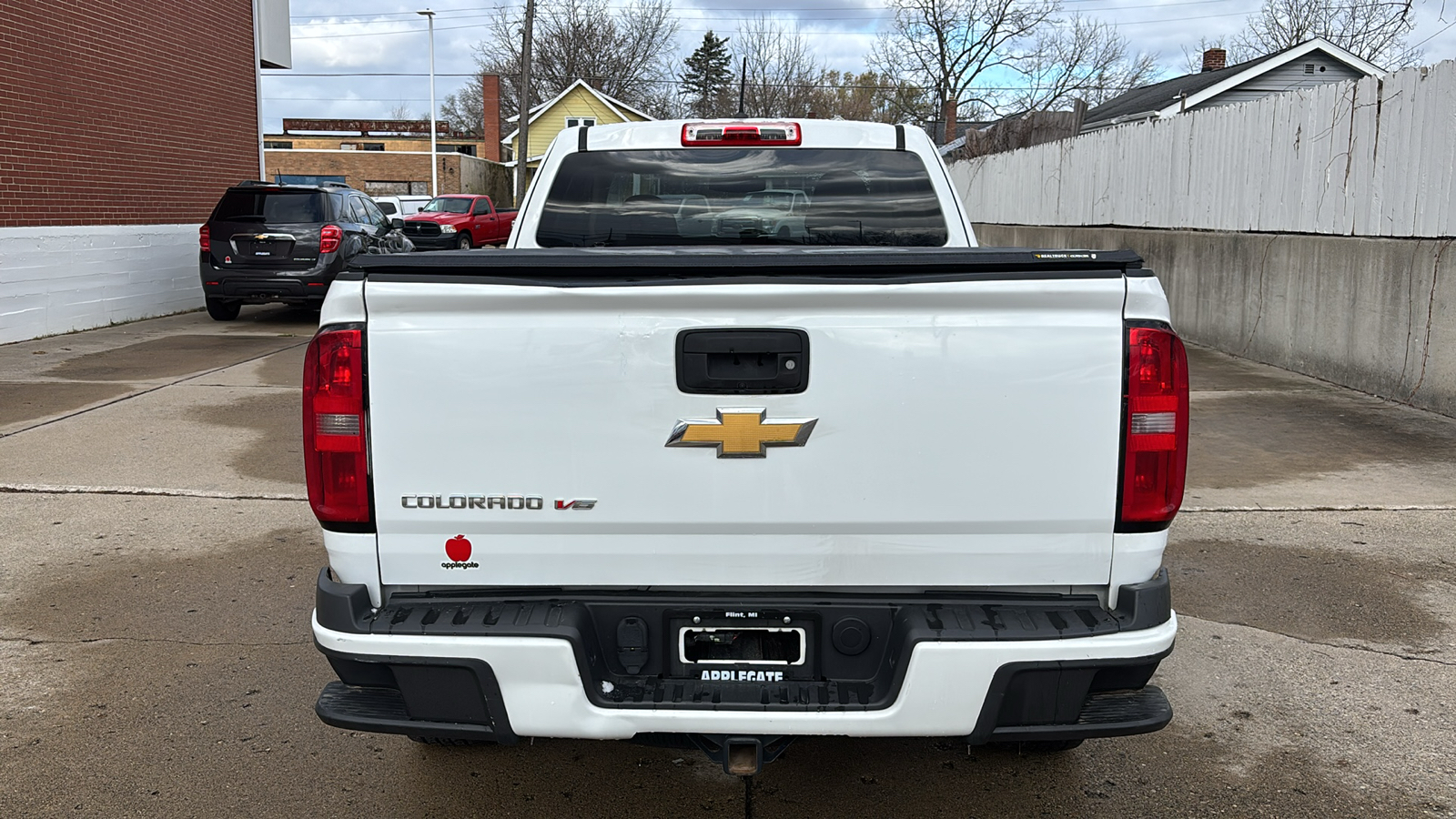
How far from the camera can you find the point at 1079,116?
63.3 ft

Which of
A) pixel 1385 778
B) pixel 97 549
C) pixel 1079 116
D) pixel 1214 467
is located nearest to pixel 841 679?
pixel 1385 778

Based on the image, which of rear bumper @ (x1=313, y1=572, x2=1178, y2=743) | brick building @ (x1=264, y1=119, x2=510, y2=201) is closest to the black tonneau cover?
rear bumper @ (x1=313, y1=572, x2=1178, y2=743)

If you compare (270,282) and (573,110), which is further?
(573,110)

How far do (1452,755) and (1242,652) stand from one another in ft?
2.96

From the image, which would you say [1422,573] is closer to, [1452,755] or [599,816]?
[1452,755]

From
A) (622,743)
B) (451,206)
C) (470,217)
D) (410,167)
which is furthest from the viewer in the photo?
(410,167)

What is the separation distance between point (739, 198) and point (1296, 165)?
8006 mm

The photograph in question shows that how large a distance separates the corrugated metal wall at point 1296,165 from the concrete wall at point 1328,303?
0.19 metres

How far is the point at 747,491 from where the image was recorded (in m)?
2.71

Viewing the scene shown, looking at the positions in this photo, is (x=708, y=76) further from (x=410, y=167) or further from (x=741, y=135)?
(x=741, y=135)

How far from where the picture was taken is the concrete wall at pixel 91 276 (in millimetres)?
12977

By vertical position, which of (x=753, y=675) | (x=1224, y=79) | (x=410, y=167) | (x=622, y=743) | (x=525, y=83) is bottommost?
(x=622, y=743)

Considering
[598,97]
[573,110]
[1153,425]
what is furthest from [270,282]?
[573,110]

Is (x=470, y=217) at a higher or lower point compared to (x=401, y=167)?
lower
